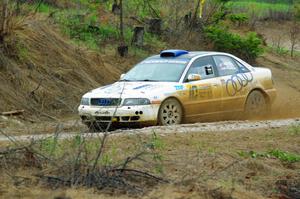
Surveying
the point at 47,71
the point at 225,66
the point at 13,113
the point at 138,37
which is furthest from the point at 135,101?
the point at 138,37

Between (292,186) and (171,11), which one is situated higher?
(171,11)

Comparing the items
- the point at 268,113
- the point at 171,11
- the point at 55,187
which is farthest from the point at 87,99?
the point at 171,11

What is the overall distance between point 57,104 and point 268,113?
517 centimetres

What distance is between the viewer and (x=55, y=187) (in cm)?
884

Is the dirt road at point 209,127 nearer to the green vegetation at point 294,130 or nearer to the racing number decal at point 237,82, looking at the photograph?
the green vegetation at point 294,130

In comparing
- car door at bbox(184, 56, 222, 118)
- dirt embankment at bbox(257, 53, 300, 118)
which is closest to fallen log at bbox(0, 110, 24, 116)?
car door at bbox(184, 56, 222, 118)

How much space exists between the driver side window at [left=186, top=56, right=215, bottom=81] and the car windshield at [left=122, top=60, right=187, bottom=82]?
0.23 m

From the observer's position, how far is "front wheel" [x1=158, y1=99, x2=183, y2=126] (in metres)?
15.7

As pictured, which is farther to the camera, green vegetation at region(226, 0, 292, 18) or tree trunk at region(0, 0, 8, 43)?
green vegetation at region(226, 0, 292, 18)

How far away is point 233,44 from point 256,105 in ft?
35.0

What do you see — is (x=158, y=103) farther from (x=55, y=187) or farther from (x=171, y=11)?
(x=171, y=11)

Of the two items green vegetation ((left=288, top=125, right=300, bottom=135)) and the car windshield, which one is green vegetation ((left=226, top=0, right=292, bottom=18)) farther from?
green vegetation ((left=288, top=125, right=300, bottom=135))

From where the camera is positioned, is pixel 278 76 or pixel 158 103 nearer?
pixel 158 103

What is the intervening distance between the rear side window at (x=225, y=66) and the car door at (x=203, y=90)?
0.17 meters
